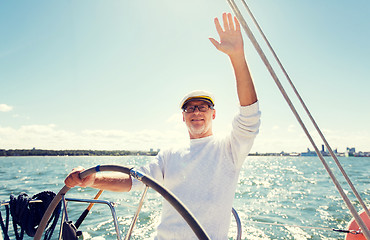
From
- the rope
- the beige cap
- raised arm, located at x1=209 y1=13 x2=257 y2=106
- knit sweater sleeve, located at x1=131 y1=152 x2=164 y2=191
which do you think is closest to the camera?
raised arm, located at x1=209 y1=13 x2=257 y2=106

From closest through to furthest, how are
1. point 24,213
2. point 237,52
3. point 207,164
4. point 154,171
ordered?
point 237,52 → point 207,164 → point 154,171 → point 24,213

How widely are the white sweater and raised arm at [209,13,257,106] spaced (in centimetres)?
8

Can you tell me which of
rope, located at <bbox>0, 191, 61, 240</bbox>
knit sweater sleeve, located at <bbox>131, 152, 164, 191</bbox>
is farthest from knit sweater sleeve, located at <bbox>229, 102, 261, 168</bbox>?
rope, located at <bbox>0, 191, 61, 240</bbox>

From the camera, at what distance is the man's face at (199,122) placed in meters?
1.81

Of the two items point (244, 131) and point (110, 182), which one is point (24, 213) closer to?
point (110, 182)

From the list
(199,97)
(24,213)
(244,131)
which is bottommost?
(24,213)

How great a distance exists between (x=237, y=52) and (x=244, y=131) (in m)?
0.46

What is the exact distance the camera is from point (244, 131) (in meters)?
1.49

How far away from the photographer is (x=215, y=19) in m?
1.38

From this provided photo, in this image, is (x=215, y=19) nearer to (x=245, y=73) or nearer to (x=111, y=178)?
(x=245, y=73)

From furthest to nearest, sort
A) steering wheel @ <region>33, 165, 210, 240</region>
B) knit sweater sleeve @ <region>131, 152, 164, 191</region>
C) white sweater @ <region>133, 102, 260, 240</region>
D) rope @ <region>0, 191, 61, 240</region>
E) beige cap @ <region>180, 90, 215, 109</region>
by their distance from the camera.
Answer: rope @ <region>0, 191, 61, 240</region> → beige cap @ <region>180, 90, 215, 109</region> → knit sweater sleeve @ <region>131, 152, 164, 191</region> → white sweater @ <region>133, 102, 260, 240</region> → steering wheel @ <region>33, 165, 210, 240</region>

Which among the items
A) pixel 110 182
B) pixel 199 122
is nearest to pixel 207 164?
pixel 199 122

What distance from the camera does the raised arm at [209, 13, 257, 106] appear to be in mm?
1381

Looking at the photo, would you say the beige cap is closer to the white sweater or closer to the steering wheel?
the white sweater
